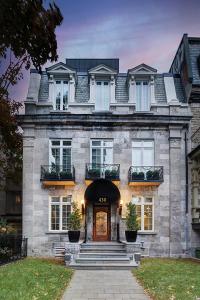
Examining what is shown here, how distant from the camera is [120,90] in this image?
27.7 m

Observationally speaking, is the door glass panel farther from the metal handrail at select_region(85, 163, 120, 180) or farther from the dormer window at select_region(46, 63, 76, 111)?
the dormer window at select_region(46, 63, 76, 111)

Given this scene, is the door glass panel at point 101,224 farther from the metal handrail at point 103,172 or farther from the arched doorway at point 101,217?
the metal handrail at point 103,172

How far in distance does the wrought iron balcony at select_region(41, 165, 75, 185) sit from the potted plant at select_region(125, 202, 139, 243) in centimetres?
402

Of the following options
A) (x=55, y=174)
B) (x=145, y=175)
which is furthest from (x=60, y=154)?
(x=145, y=175)

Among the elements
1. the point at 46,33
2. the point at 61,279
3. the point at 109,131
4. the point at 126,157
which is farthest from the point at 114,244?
the point at 46,33

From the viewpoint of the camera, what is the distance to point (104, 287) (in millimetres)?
14039

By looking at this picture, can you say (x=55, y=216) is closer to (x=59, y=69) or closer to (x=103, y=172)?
(x=103, y=172)

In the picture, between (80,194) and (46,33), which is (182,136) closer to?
(80,194)

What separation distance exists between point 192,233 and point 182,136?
6.21 m

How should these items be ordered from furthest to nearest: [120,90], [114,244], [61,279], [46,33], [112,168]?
[120,90], [112,168], [114,244], [61,279], [46,33]

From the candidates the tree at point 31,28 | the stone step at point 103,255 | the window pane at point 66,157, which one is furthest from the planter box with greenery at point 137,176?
the tree at point 31,28

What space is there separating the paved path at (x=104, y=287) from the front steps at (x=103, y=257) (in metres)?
1.41

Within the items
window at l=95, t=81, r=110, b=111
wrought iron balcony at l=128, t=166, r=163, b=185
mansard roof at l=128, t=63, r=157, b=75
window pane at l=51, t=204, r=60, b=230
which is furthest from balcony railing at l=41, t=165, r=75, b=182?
mansard roof at l=128, t=63, r=157, b=75

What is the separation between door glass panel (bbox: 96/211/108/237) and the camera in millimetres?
26359
